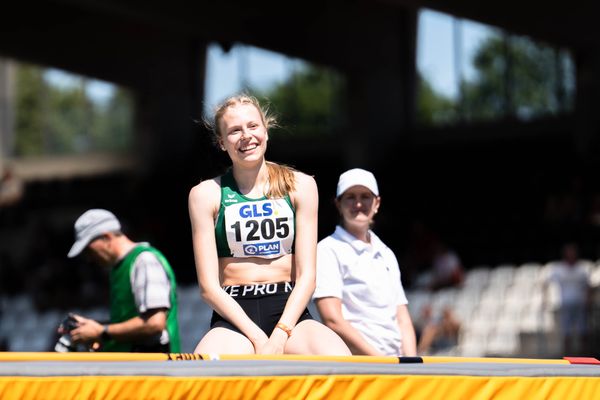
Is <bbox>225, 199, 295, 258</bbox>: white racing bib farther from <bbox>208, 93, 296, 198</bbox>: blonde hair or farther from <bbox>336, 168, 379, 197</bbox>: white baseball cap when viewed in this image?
<bbox>336, 168, 379, 197</bbox>: white baseball cap

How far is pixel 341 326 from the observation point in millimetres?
5367

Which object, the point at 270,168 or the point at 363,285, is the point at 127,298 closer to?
the point at 363,285

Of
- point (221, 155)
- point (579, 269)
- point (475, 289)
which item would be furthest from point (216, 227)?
point (475, 289)

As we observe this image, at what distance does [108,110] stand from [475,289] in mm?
18950

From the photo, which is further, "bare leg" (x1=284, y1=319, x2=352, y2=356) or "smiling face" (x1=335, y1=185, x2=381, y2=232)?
"smiling face" (x1=335, y1=185, x2=381, y2=232)

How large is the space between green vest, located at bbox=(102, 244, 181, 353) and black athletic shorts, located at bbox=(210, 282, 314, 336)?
1.46 metres

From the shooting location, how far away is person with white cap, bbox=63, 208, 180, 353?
601 cm

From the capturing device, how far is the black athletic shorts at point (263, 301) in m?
4.70

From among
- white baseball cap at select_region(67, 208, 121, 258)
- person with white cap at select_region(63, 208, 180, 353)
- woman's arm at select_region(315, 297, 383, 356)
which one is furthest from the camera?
white baseball cap at select_region(67, 208, 121, 258)

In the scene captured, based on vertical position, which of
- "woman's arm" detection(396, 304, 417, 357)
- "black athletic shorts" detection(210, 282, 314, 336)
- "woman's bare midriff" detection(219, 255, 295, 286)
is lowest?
"woman's arm" detection(396, 304, 417, 357)

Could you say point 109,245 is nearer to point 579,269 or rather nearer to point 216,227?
point 216,227

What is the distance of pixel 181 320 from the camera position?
1933cm

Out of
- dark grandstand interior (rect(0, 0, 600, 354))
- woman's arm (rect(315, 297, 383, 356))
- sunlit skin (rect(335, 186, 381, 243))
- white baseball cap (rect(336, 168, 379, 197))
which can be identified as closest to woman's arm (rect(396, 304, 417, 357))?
woman's arm (rect(315, 297, 383, 356))

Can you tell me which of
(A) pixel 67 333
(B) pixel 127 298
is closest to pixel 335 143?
(B) pixel 127 298
